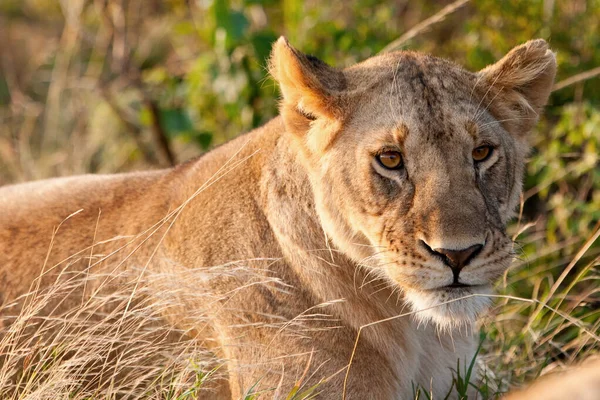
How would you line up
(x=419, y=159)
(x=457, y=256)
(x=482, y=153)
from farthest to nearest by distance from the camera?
(x=482, y=153), (x=419, y=159), (x=457, y=256)

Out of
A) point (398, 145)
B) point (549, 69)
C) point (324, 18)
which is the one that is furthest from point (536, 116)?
point (324, 18)

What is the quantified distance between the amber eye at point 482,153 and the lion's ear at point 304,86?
1.96 feet

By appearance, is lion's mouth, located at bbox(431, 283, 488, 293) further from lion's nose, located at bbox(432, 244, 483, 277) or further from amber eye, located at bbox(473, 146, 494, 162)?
amber eye, located at bbox(473, 146, 494, 162)

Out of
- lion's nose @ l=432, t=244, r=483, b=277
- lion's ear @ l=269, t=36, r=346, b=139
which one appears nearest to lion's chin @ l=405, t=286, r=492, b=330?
lion's nose @ l=432, t=244, r=483, b=277

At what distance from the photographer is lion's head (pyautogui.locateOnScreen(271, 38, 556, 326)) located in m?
3.43

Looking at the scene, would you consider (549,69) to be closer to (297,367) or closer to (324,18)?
(297,367)

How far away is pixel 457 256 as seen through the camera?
3.33 m

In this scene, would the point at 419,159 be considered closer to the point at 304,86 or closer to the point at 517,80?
the point at 304,86

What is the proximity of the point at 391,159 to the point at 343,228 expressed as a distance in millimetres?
373

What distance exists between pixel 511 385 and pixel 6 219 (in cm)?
275

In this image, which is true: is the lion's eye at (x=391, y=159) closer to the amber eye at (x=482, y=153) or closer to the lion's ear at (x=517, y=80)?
the amber eye at (x=482, y=153)

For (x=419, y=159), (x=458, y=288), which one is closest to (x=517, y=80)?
(x=419, y=159)

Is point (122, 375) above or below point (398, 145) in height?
below

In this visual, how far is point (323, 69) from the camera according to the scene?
12.7ft
